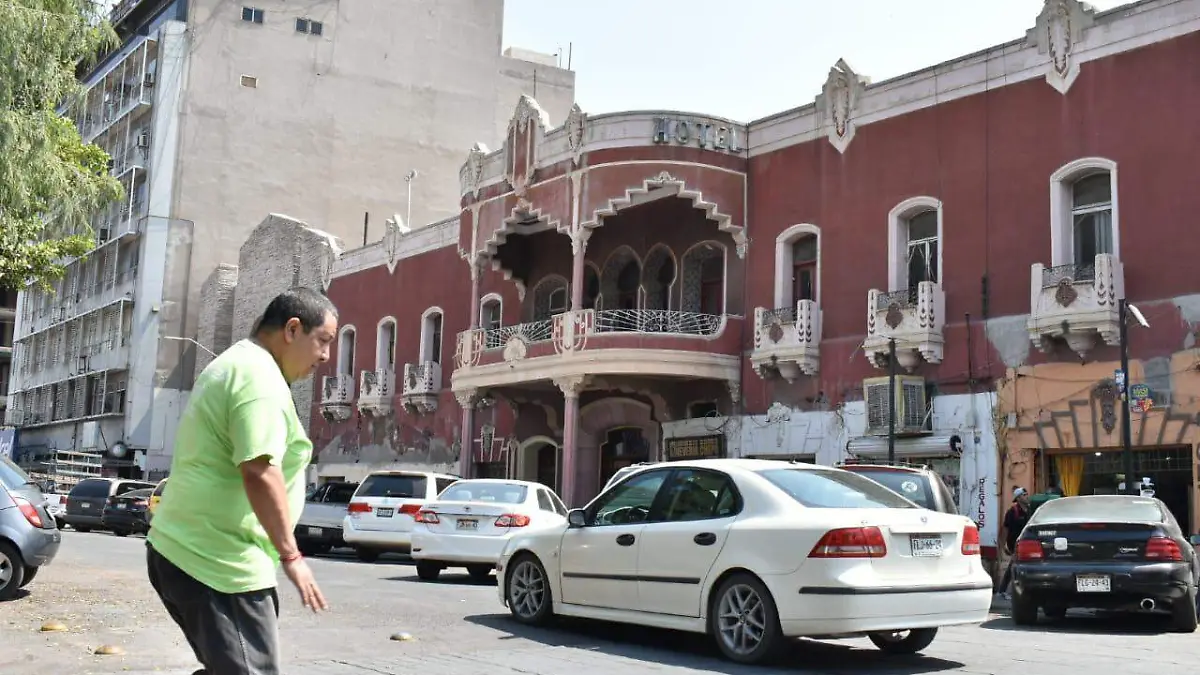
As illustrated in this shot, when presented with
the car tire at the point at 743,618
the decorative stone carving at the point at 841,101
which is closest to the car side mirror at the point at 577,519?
the car tire at the point at 743,618

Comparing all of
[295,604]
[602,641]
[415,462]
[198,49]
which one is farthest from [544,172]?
[198,49]

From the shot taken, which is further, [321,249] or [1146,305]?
[321,249]

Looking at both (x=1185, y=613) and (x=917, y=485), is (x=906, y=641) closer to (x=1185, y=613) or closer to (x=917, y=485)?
(x=917, y=485)

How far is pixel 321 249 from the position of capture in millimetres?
40750

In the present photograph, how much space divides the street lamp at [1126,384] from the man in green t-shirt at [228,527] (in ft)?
51.9

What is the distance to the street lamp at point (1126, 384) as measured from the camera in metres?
17.7

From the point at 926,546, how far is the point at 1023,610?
4.68m

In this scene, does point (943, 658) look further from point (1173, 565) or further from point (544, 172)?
point (544, 172)

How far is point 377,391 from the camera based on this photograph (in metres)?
36.4

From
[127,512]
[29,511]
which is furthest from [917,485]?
[127,512]

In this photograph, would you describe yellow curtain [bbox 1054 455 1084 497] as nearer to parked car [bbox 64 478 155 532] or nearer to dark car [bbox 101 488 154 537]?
dark car [bbox 101 488 154 537]

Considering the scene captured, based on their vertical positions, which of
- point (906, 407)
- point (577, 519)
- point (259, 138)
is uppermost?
point (259, 138)

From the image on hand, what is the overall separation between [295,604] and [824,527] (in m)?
6.13

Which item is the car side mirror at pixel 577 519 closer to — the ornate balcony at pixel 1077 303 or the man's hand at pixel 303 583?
the man's hand at pixel 303 583
